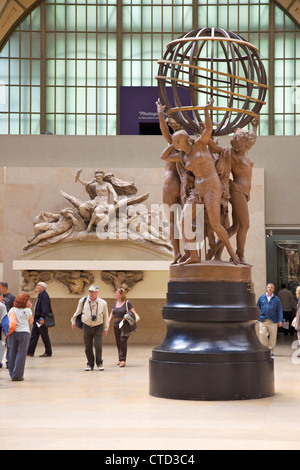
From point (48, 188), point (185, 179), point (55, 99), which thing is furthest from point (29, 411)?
point (55, 99)

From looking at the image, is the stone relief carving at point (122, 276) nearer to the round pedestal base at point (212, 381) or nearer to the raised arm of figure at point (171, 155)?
the raised arm of figure at point (171, 155)

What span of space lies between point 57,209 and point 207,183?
10103mm

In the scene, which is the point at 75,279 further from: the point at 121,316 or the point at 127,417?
the point at 127,417

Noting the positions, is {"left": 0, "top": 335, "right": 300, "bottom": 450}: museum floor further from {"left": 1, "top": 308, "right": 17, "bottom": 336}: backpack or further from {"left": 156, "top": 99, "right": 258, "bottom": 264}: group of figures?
{"left": 156, "top": 99, "right": 258, "bottom": 264}: group of figures

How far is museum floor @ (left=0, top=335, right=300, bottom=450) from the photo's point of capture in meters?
7.26

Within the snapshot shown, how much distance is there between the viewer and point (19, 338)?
40.4ft

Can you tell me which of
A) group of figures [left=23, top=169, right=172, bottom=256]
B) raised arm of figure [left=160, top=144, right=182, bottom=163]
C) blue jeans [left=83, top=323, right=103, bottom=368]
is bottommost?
blue jeans [left=83, top=323, right=103, bottom=368]

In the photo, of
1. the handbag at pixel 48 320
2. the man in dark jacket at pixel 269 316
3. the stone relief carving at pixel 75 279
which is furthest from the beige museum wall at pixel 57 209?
the man in dark jacket at pixel 269 316

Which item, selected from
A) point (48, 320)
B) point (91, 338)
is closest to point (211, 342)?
point (91, 338)

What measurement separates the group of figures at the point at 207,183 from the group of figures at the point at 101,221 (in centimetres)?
783

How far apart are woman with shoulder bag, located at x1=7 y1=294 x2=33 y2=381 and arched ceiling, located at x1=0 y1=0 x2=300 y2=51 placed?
1469 centimetres

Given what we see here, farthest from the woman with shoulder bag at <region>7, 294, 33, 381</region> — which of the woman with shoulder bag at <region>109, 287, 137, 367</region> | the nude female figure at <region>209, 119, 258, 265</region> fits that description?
the nude female figure at <region>209, 119, 258, 265</region>

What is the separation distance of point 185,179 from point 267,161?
1082 cm

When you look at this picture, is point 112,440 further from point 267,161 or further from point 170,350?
point 267,161
